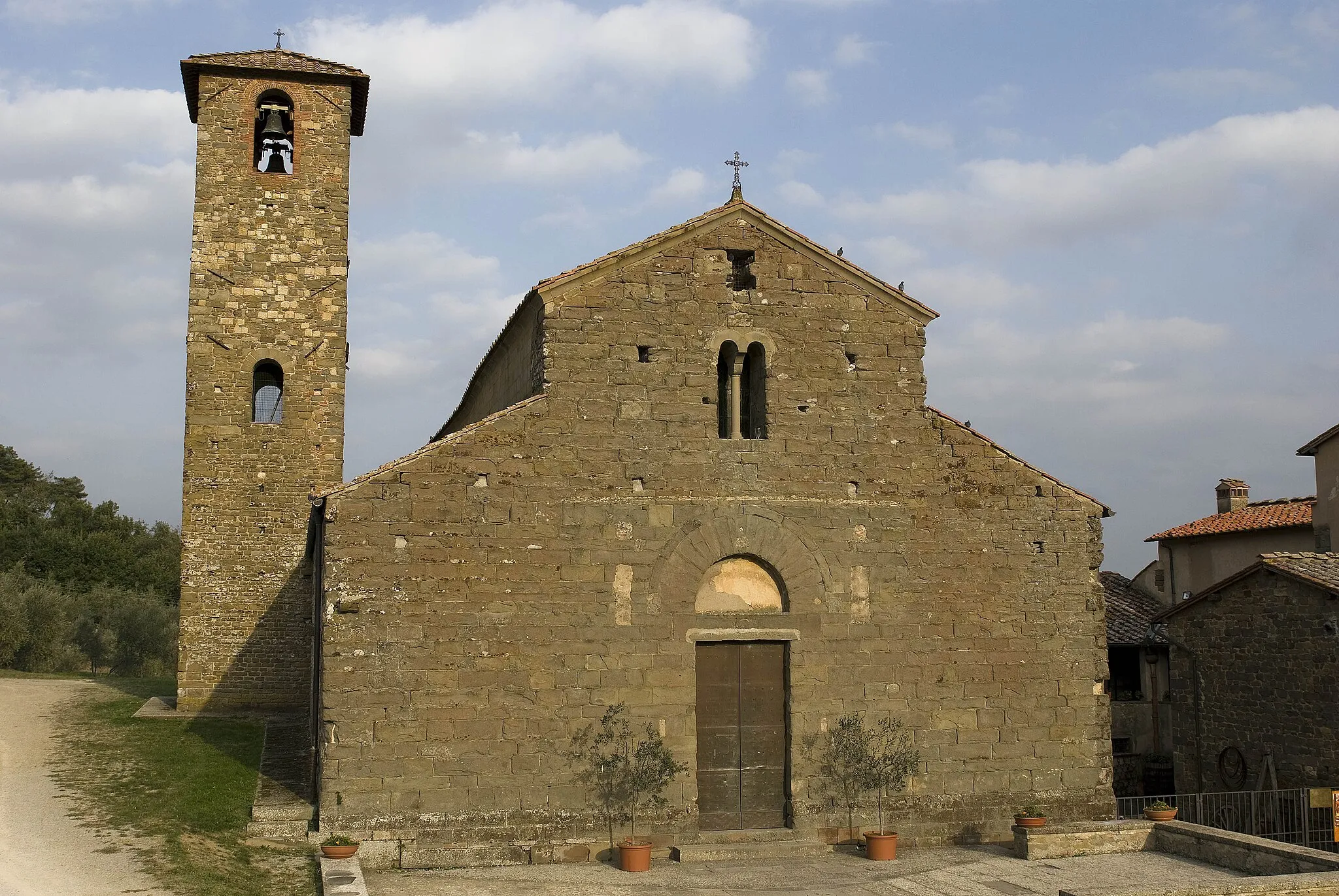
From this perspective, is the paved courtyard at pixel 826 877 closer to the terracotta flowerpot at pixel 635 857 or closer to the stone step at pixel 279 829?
the terracotta flowerpot at pixel 635 857

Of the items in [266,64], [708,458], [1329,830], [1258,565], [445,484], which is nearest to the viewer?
[445,484]

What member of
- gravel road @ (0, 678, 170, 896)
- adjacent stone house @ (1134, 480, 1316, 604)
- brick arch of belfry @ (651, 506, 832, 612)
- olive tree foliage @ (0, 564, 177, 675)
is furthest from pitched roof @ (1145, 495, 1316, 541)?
olive tree foliage @ (0, 564, 177, 675)

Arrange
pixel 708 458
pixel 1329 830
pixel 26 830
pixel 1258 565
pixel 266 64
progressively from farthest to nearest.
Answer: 1. pixel 266 64
2. pixel 1258 565
3. pixel 1329 830
4. pixel 708 458
5. pixel 26 830

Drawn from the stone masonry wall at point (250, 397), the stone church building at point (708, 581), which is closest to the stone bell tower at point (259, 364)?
the stone masonry wall at point (250, 397)

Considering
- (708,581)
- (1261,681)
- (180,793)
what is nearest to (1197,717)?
(1261,681)

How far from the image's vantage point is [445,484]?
12547 millimetres

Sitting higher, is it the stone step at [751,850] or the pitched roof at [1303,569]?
the pitched roof at [1303,569]

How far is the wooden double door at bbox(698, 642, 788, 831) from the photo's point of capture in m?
13.0

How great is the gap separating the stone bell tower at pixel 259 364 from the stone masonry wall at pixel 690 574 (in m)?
8.00

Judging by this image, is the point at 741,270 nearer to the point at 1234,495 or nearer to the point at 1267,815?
the point at 1267,815

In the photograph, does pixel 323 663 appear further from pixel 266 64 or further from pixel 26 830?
pixel 266 64

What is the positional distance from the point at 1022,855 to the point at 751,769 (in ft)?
10.5

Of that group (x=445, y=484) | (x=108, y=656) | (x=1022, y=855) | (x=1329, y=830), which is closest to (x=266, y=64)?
(x=445, y=484)

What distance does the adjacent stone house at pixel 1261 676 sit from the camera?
53.4ft
